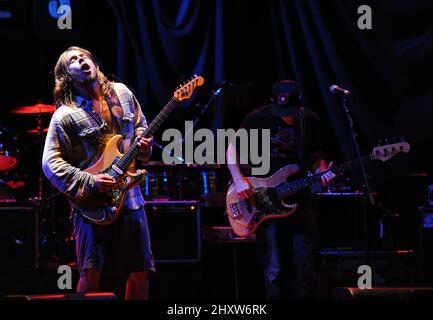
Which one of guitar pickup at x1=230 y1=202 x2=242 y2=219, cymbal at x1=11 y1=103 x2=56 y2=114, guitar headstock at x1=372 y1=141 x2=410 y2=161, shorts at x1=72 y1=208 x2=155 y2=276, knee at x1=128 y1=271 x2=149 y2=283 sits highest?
cymbal at x1=11 y1=103 x2=56 y2=114

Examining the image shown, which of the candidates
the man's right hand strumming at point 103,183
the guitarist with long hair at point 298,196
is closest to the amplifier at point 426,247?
the guitarist with long hair at point 298,196

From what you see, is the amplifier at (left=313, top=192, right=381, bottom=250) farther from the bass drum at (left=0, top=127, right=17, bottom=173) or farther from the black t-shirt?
the bass drum at (left=0, top=127, right=17, bottom=173)

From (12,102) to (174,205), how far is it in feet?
10.6

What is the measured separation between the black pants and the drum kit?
362cm

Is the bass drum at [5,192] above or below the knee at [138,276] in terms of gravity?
above

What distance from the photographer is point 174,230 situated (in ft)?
24.1

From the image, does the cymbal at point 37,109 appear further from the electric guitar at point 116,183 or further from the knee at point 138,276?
the knee at point 138,276

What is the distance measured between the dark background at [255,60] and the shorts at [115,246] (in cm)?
311

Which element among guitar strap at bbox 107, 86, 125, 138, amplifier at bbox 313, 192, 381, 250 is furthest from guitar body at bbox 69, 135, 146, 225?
amplifier at bbox 313, 192, 381, 250

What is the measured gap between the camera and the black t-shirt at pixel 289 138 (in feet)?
20.0

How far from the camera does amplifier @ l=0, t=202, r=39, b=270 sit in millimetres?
7203

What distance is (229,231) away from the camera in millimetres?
7500

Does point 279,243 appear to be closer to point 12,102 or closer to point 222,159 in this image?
point 222,159
